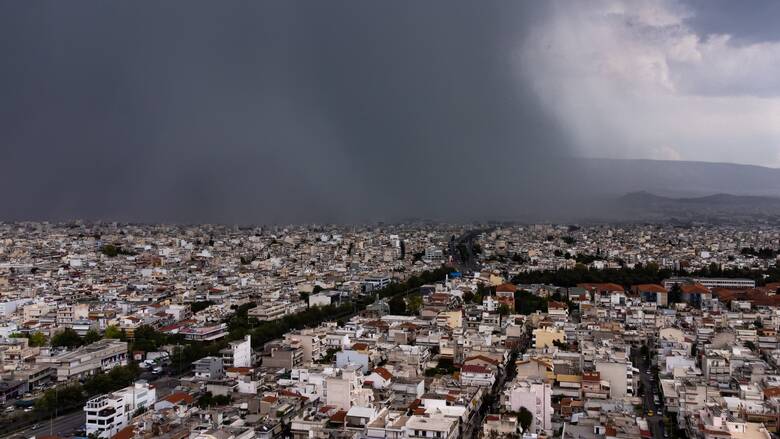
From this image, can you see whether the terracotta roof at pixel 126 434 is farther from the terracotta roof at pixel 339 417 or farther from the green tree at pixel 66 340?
the green tree at pixel 66 340

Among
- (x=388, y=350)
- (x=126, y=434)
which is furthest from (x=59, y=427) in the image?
(x=388, y=350)

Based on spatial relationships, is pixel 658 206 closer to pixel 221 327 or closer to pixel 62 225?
pixel 62 225

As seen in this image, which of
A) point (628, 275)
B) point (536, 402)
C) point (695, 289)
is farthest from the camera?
point (628, 275)

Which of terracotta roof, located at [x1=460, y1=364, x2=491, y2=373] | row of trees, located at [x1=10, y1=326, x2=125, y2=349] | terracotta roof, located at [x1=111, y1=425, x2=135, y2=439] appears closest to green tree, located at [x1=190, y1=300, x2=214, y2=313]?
row of trees, located at [x1=10, y1=326, x2=125, y2=349]

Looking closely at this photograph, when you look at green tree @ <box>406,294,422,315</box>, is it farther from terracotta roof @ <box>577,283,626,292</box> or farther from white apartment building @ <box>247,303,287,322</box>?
terracotta roof @ <box>577,283,626,292</box>

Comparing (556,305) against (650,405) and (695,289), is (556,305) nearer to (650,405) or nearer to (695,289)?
(695,289)
